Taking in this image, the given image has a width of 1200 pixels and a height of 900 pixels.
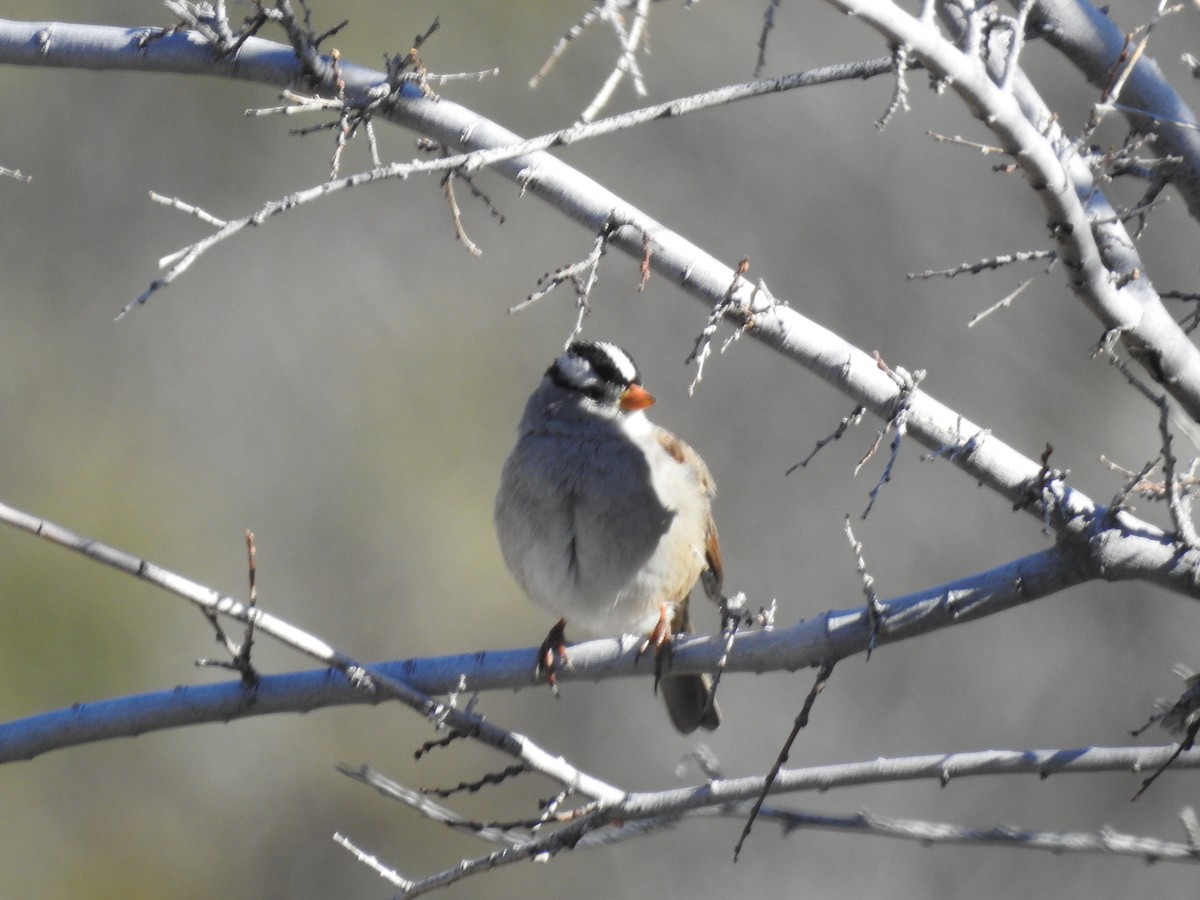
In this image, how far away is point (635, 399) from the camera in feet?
14.6

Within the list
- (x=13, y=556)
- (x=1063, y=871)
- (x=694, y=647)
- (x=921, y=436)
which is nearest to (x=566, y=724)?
(x=1063, y=871)

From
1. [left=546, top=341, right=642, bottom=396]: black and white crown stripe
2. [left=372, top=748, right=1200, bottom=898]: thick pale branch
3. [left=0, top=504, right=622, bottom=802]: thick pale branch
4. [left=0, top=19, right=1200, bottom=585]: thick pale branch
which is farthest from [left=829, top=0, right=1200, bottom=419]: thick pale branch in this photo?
[left=546, top=341, right=642, bottom=396]: black and white crown stripe

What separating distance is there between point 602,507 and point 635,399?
0.44 m

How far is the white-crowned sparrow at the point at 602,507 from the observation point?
4250 millimetres

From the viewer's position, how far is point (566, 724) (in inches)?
341

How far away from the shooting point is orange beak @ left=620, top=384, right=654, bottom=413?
4422mm

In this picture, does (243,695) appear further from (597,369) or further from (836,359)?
(597,369)

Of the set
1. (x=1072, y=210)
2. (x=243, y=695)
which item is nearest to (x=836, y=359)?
(x=1072, y=210)

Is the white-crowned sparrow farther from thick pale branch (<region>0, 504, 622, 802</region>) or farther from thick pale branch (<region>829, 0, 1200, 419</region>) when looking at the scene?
thick pale branch (<region>829, 0, 1200, 419</region>)

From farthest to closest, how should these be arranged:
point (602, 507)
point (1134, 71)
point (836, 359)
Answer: point (602, 507)
point (1134, 71)
point (836, 359)

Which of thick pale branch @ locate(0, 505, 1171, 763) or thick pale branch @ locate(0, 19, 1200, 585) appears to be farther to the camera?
thick pale branch @ locate(0, 19, 1200, 585)

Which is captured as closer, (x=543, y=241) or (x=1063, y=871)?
(x=1063, y=871)

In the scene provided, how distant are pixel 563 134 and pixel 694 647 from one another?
1693 mm

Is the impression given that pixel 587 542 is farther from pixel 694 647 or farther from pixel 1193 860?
pixel 1193 860
